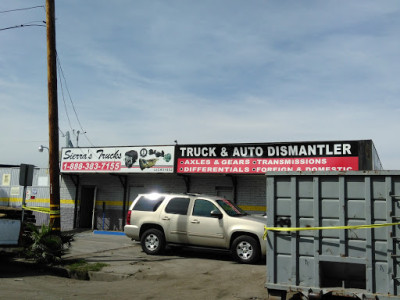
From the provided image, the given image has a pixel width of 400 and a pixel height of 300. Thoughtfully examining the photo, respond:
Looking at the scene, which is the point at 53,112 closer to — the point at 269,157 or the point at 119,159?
the point at 119,159

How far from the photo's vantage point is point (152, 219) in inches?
493

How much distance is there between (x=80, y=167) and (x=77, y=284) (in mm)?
10845

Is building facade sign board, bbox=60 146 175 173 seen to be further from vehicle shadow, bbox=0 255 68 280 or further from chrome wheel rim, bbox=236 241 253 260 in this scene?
vehicle shadow, bbox=0 255 68 280

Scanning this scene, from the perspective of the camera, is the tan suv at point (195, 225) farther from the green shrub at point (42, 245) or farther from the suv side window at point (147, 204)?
the green shrub at point (42, 245)


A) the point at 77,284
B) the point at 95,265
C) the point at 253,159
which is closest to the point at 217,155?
the point at 253,159

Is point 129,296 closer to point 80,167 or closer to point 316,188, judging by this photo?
point 316,188

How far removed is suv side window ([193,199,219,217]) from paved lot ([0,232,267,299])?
1.29 metres

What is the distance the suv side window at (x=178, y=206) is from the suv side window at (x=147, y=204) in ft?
1.16

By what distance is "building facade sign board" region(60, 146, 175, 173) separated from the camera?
17688 mm

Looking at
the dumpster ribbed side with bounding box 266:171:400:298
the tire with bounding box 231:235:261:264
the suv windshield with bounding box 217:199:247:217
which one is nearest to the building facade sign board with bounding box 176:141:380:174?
the suv windshield with bounding box 217:199:247:217

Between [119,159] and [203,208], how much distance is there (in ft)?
24.2

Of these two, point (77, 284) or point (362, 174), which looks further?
point (77, 284)

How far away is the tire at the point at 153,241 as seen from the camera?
40.5ft

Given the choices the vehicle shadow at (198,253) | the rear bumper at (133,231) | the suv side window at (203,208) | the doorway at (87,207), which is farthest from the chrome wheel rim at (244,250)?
the doorway at (87,207)
